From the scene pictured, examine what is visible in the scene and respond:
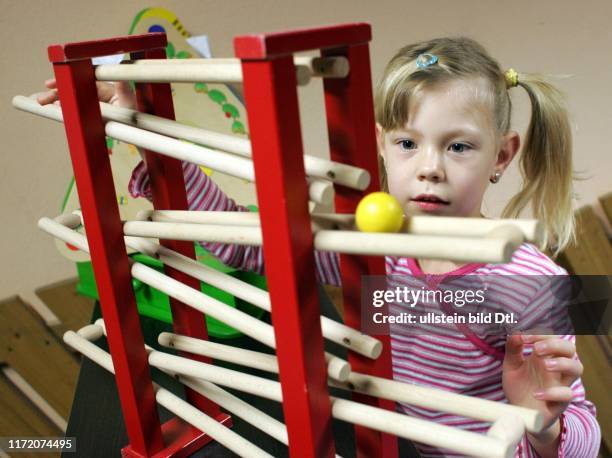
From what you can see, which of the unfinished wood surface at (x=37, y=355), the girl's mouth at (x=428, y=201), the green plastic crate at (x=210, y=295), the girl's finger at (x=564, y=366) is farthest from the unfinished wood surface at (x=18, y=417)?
the girl's finger at (x=564, y=366)

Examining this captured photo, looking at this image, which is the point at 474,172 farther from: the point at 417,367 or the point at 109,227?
the point at 109,227

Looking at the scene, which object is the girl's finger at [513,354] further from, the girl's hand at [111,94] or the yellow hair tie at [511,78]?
the girl's hand at [111,94]

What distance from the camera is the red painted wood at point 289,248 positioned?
0.36 meters

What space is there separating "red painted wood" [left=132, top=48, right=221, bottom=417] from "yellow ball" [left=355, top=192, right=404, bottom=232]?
0.88ft

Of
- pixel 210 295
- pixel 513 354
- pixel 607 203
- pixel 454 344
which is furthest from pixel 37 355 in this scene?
pixel 607 203

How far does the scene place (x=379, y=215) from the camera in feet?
1.22

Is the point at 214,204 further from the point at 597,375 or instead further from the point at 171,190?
the point at 597,375

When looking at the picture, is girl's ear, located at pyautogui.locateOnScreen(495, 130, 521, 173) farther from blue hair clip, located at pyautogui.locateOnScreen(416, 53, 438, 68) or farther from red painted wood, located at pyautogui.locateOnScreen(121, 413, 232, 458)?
red painted wood, located at pyautogui.locateOnScreen(121, 413, 232, 458)

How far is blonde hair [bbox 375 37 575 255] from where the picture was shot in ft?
2.08

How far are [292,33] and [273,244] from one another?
0.12m

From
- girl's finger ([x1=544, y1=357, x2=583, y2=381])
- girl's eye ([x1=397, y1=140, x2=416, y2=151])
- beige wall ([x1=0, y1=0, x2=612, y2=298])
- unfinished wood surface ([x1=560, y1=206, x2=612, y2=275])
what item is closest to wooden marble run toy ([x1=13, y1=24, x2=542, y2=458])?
girl's finger ([x1=544, y1=357, x2=583, y2=381])

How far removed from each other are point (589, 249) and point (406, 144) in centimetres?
86

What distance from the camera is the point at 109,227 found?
0.55m

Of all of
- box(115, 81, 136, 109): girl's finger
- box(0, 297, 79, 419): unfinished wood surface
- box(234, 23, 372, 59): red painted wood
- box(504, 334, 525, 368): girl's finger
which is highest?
box(234, 23, 372, 59): red painted wood
